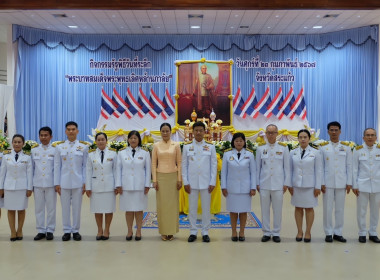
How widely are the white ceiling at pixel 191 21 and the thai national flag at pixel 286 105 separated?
6.82ft

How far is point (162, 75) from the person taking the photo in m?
14.8

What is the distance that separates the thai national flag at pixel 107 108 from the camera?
1389 centimetres

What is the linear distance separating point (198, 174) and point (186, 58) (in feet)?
33.0

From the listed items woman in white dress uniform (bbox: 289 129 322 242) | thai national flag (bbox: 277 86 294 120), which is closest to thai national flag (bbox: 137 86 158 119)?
thai national flag (bbox: 277 86 294 120)

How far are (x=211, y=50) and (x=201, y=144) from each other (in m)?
10.1

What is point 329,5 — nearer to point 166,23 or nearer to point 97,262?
point 97,262

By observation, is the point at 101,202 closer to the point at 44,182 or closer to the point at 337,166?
the point at 44,182

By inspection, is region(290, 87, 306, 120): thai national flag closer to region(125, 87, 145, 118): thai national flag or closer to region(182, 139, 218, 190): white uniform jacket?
region(125, 87, 145, 118): thai national flag

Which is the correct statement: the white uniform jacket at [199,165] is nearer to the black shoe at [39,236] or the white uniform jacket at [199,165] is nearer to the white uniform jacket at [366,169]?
the white uniform jacket at [366,169]

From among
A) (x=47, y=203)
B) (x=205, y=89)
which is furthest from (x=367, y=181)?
(x=205, y=89)

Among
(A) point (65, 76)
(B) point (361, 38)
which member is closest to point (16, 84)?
(A) point (65, 76)

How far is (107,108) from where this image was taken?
13953 mm

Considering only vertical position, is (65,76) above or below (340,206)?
above

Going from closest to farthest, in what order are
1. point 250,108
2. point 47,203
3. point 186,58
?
point 47,203, point 250,108, point 186,58
